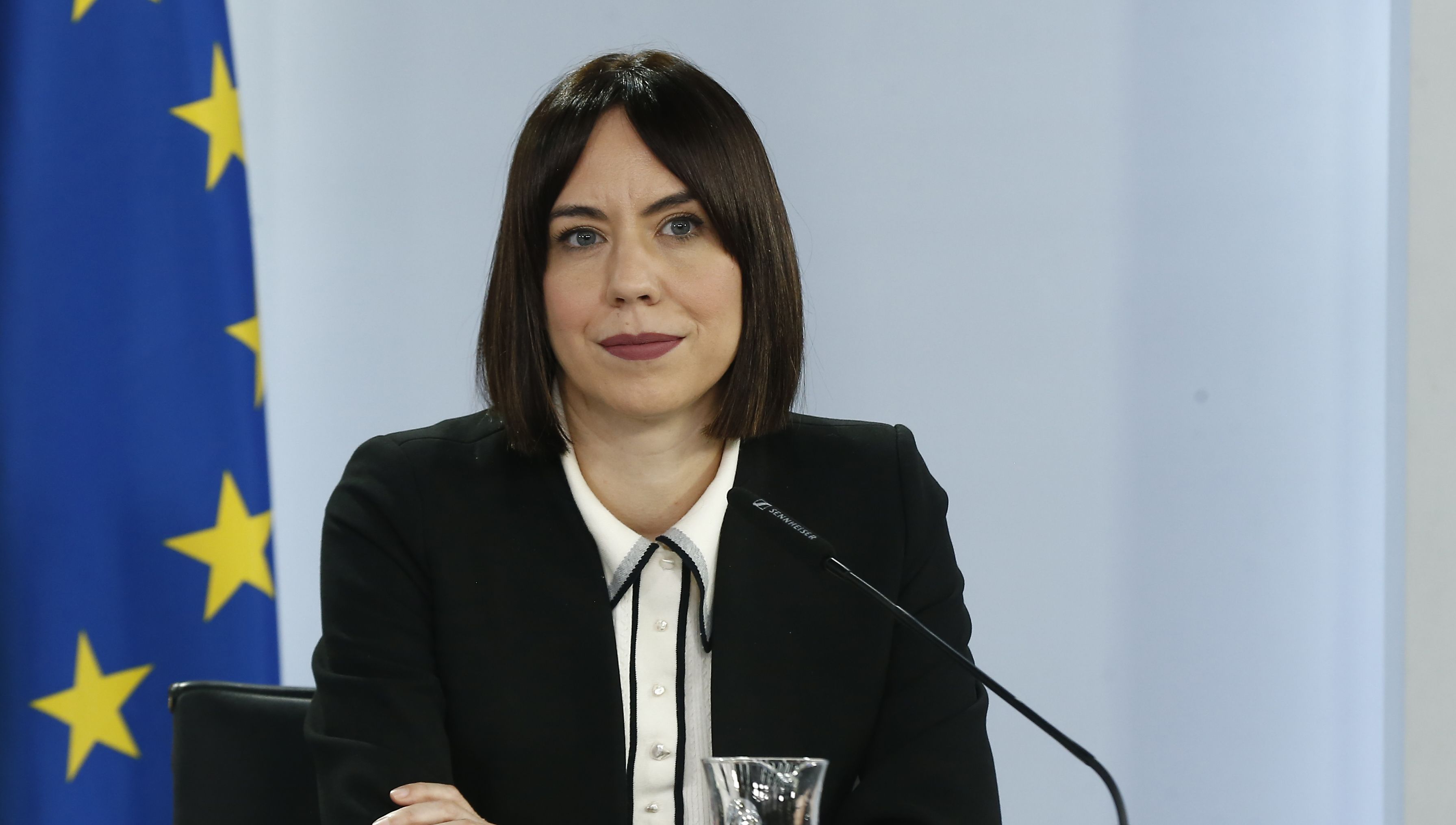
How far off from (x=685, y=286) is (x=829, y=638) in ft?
1.31

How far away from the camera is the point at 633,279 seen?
1.36m

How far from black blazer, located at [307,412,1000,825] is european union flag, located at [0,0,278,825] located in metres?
0.67

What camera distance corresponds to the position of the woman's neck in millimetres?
1479

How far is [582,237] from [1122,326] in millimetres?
1175

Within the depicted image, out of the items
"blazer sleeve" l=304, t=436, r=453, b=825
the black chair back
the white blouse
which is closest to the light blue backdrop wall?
the white blouse

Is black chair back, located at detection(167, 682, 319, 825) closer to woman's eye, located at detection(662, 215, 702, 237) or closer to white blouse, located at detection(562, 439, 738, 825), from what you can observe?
white blouse, located at detection(562, 439, 738, 825)

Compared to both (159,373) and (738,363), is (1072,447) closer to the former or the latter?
(738,363)

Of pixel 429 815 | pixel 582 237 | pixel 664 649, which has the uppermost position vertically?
pixel 582 237

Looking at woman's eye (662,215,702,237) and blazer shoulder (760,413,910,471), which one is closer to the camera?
woman's eye (662,215,702,237)

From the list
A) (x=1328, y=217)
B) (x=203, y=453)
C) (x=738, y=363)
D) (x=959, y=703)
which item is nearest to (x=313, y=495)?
(x=203, y=453)

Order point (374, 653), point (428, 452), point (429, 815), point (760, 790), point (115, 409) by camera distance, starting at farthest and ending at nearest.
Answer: point (115, 409) → point (428, 452) → point (374, 653) → point (429, 815) → point (760, 790)

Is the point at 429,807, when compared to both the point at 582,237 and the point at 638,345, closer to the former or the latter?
the point at 638,345

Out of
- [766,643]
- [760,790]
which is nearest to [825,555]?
[760,790]

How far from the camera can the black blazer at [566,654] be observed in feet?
4.41
